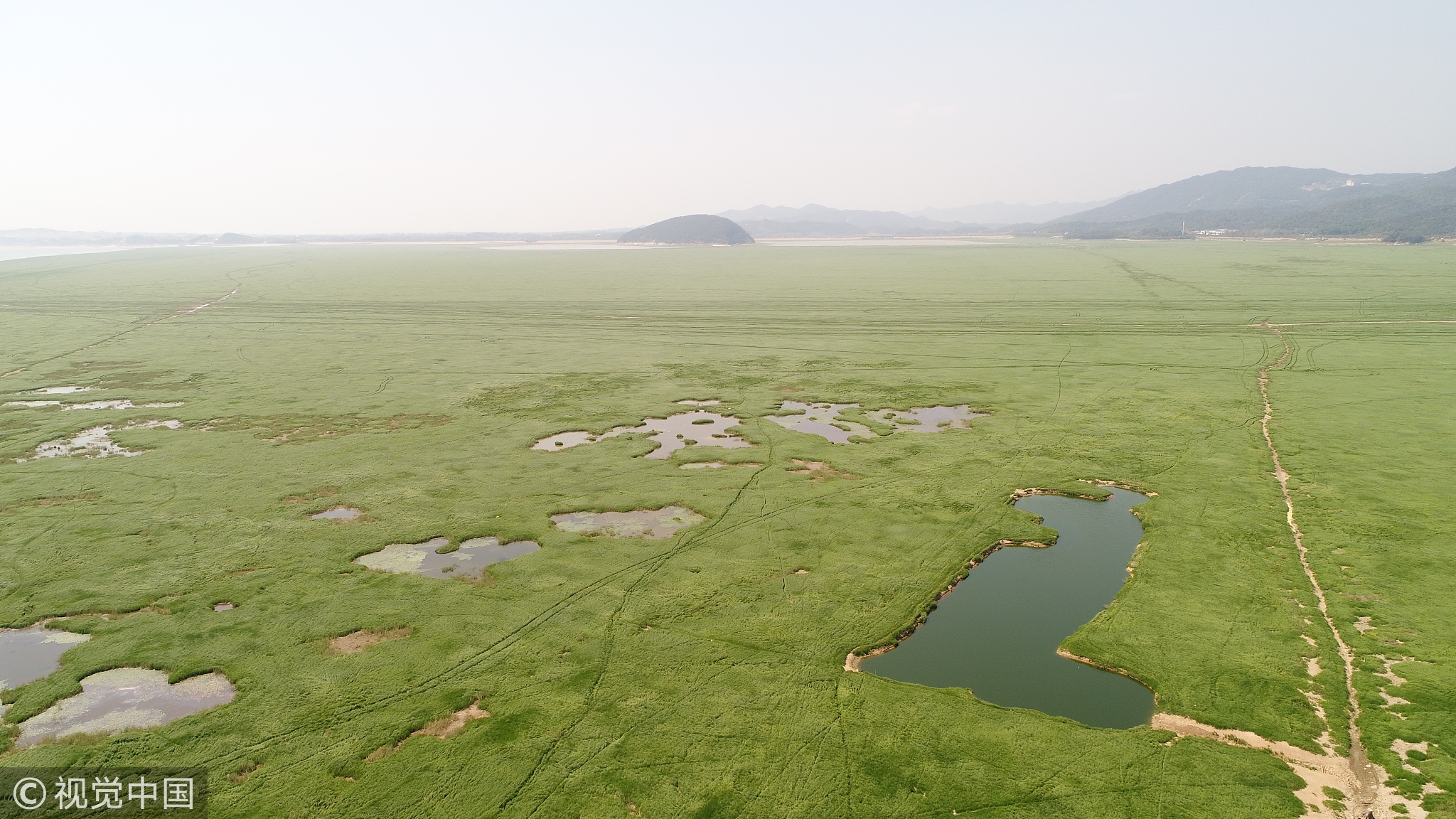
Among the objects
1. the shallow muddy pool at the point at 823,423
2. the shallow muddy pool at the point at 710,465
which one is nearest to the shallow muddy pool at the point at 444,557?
the shallow muddy pool at the point at 710,465

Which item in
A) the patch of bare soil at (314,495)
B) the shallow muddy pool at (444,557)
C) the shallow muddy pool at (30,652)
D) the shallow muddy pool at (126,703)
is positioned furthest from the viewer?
the patch of bare soil at (314,495)

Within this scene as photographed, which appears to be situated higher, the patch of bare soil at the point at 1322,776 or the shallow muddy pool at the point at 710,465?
the shallow muddy pool at the point at 710,465

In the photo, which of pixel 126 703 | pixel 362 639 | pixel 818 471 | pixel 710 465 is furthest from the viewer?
pixel 710 465

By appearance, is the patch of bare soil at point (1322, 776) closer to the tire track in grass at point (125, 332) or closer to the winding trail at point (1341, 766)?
the winding trail at point (1341, 766)

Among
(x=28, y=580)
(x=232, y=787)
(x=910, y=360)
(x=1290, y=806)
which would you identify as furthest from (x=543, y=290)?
(x=1290, y=806)

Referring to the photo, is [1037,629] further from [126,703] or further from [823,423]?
[126,703]

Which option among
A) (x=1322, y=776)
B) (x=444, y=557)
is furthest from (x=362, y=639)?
(x=1322, y=776)

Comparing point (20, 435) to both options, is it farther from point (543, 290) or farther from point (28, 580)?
point (543, 290)
